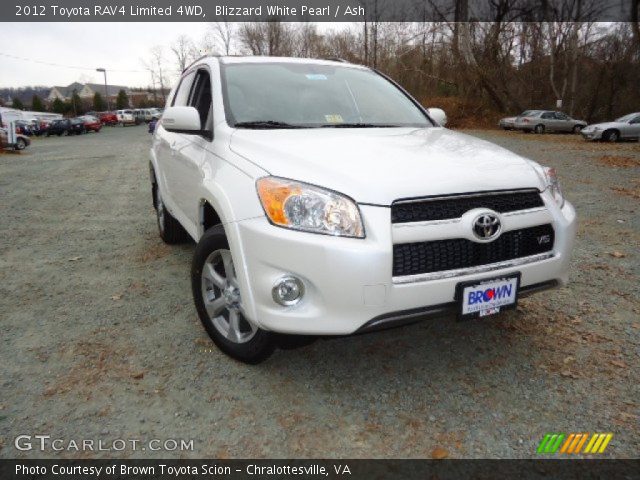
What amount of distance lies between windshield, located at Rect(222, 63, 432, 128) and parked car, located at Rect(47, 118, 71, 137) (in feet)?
124

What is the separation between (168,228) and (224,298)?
8.07 feet

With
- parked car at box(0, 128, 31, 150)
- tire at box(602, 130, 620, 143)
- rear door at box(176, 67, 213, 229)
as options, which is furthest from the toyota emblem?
parked car at box(0, 128, 31, 150)

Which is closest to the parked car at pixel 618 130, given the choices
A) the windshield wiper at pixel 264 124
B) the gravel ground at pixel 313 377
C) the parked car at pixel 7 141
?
the gravel ground at pixel 313 377

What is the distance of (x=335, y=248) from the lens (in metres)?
2.06

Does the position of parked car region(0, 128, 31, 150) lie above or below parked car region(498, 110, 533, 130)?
below

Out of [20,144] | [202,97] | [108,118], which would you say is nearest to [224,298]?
[202,97]

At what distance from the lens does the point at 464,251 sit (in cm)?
225

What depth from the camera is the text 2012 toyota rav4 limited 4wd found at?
2115mm

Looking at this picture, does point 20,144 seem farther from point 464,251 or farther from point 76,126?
point 464,251

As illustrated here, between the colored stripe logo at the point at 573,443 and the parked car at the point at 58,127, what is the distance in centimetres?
4010

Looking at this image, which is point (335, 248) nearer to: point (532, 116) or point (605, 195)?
point (605, 195)

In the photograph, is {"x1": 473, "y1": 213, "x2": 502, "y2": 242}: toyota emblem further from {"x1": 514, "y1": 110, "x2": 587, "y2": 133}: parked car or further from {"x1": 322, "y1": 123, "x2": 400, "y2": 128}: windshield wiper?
{"x1": 514, "y1": 110, "x2": 587, "y2": 133}: parked car
